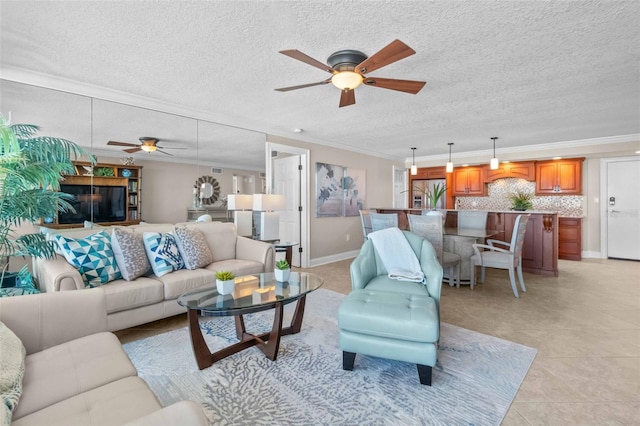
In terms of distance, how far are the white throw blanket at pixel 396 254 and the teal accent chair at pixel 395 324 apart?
0.68ft

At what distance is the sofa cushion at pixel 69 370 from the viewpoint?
105cm

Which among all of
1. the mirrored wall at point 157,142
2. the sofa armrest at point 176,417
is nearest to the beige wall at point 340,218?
the mirrored wall at point 157,142

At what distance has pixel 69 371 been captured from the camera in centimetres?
119

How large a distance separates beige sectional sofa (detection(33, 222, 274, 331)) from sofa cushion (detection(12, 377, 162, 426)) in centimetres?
136

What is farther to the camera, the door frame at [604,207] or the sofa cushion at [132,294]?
the door frame at [604,207]

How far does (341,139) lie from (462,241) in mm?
2742

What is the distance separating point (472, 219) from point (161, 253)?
4.57m

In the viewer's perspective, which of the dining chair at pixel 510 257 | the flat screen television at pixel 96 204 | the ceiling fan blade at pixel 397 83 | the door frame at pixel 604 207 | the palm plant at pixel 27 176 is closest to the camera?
the palm plant at pixel 27 176

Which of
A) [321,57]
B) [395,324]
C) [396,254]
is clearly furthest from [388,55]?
[395,324]

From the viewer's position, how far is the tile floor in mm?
1643

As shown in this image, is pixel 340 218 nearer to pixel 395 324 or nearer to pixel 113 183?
pixel 113 183

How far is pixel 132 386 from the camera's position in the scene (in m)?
1.13

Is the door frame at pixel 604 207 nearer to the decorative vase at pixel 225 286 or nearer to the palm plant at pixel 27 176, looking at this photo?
the decorative vase at pixel 225 286

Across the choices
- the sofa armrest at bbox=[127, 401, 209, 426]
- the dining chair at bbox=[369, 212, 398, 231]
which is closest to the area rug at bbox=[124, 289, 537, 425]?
the sofa armrest at bbox=[127, 401, 209, 426]
